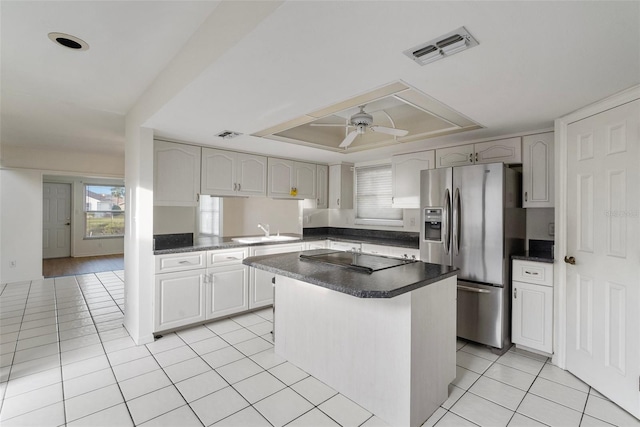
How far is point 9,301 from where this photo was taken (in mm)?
4336

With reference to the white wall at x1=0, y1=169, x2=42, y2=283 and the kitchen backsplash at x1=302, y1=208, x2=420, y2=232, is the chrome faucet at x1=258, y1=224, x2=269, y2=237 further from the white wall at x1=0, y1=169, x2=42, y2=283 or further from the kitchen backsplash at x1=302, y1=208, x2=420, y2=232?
the white wall at x1=0, y1=169, x2=42, y2=283

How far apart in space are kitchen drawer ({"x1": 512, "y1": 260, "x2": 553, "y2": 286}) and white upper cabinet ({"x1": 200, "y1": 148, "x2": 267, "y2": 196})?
3120mm

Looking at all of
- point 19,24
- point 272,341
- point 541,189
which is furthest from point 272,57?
point 541,189

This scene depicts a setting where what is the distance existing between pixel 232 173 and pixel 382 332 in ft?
9.36

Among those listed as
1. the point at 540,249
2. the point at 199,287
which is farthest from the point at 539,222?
the point at 199,287

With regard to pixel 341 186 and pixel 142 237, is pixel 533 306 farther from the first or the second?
pixel 142 237

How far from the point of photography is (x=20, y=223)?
17.4ft

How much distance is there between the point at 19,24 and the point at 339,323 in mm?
2717

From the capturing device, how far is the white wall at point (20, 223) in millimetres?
5195

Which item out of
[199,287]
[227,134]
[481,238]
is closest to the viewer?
[481,238]

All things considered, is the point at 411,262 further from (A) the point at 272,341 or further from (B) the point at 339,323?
(A) the point at 272,341

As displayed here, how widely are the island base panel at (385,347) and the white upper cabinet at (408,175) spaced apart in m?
1.82

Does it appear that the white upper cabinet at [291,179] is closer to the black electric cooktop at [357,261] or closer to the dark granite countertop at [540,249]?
the black electric cooktop at [357,261]

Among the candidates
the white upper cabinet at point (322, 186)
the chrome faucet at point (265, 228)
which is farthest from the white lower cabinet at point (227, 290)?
the white upper cabinet at point (322, 186)
